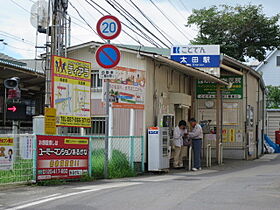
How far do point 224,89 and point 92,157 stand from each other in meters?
10.9

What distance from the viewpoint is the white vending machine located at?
1449cm

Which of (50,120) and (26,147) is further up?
(50,120)

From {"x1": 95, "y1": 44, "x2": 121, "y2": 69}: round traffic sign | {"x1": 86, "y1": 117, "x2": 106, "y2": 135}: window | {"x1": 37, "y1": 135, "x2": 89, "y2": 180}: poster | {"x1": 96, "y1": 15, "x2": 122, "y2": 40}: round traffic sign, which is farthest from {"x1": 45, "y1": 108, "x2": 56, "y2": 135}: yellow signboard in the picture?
{"x1": 86, "y1": 117, "x2": 106, "y2": 135}: window

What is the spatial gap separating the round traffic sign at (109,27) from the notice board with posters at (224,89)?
10302 mm

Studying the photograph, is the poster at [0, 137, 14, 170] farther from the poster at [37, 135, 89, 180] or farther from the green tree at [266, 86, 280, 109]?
the green tree at [266, 86, 280, 109]

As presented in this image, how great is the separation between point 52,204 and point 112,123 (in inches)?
311

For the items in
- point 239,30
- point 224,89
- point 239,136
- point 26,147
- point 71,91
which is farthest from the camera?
point 239,30

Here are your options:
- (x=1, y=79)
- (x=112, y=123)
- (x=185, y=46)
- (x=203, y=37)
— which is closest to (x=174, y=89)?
(x=185, y=46)


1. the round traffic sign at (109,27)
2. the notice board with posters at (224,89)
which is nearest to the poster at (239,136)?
the notice board with posters at (224,89)

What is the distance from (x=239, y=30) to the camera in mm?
38156

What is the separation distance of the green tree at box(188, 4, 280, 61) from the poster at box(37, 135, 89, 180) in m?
27.3

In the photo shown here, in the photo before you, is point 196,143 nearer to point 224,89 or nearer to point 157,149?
point 157,149

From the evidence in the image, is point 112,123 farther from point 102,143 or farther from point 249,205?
point 249,205

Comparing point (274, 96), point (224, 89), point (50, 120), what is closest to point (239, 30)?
point (274, 96)
